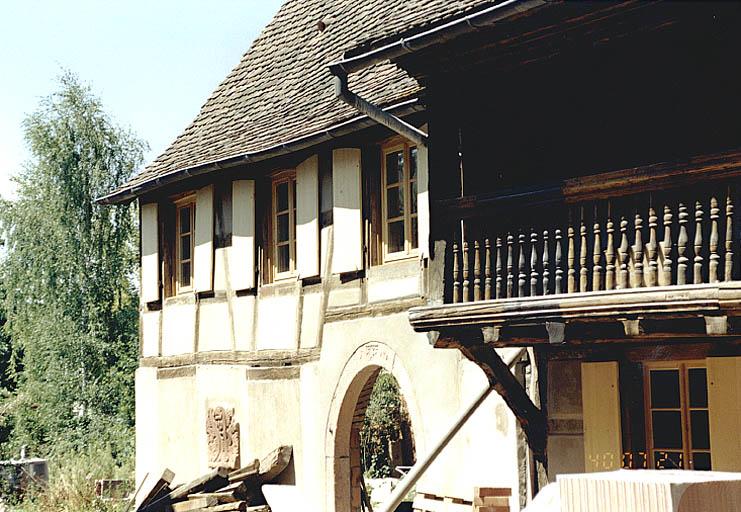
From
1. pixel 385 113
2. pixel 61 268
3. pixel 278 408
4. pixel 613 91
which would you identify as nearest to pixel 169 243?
pixel 278 408

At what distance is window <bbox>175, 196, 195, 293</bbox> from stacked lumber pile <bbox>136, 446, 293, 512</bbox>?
2863 millimetres

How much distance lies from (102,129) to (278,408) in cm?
1689

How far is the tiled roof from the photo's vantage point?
1111 cm

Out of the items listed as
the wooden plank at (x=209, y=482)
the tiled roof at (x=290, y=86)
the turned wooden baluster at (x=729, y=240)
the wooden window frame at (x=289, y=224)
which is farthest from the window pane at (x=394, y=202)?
the turned wooden baluster at (x=729, y=240)

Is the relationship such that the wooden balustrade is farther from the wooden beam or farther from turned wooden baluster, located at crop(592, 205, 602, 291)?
the wooden beam

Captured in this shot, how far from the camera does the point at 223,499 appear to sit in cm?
1252

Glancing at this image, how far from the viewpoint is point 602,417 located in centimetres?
824

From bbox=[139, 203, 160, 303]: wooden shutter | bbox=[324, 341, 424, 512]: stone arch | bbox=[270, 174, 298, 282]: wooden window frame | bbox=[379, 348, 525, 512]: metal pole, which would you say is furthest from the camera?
bbox=[139, 203, 160, 303]: wooden shutter

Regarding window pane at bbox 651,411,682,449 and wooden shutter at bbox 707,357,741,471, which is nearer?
wooden shutter at bbox 707,357,741,471

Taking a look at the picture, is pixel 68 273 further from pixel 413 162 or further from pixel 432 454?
pixel 432 454

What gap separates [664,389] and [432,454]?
6.03ft

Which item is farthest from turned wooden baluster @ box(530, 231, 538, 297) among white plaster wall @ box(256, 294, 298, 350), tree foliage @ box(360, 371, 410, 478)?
A: tree foliage @ box(360, 371, 410, 478)

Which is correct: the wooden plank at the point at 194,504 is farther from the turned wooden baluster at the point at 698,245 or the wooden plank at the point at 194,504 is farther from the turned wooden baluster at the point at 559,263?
the turned wooden baluster at the point at 698,245

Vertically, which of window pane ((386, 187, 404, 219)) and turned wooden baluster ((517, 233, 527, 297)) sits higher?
window pane ((386, 187, 404, 219))
